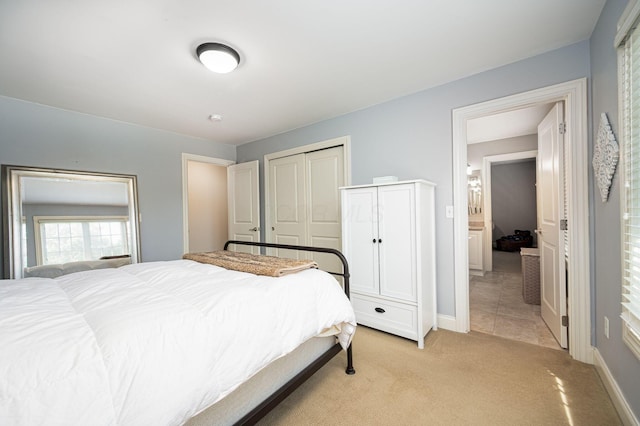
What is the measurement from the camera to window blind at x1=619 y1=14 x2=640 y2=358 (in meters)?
1.22

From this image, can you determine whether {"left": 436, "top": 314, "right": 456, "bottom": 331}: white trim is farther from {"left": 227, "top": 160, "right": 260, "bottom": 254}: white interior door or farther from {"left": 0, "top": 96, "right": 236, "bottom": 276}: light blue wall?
{"left": 0, "top": 96, "right": 236, "bottom": 276}: light blue wall

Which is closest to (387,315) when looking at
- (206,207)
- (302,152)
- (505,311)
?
(505,311)

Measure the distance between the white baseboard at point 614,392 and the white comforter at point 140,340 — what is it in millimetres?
1561

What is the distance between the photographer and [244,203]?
4.22 m

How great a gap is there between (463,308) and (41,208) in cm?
441

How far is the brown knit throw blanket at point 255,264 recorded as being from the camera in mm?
1633

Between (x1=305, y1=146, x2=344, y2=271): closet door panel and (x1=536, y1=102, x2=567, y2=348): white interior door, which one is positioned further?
(x1=305, y1=146, x2=344, y2=271): closet door panel

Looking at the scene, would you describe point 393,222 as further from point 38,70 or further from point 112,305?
point 38,70

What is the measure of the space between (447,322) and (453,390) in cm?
93

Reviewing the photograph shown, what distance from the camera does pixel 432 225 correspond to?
8.15 feet

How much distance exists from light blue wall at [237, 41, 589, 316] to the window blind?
2.59 feet

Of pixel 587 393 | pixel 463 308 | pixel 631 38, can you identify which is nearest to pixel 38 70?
pixel 631 38

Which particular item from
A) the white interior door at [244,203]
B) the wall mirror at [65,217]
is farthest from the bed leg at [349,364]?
the wall mirror at [65,217]

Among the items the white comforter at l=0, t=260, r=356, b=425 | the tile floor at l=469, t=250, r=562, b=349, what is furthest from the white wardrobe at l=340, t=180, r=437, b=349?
the white comforter at l=0, t=260, r=356, b=425
